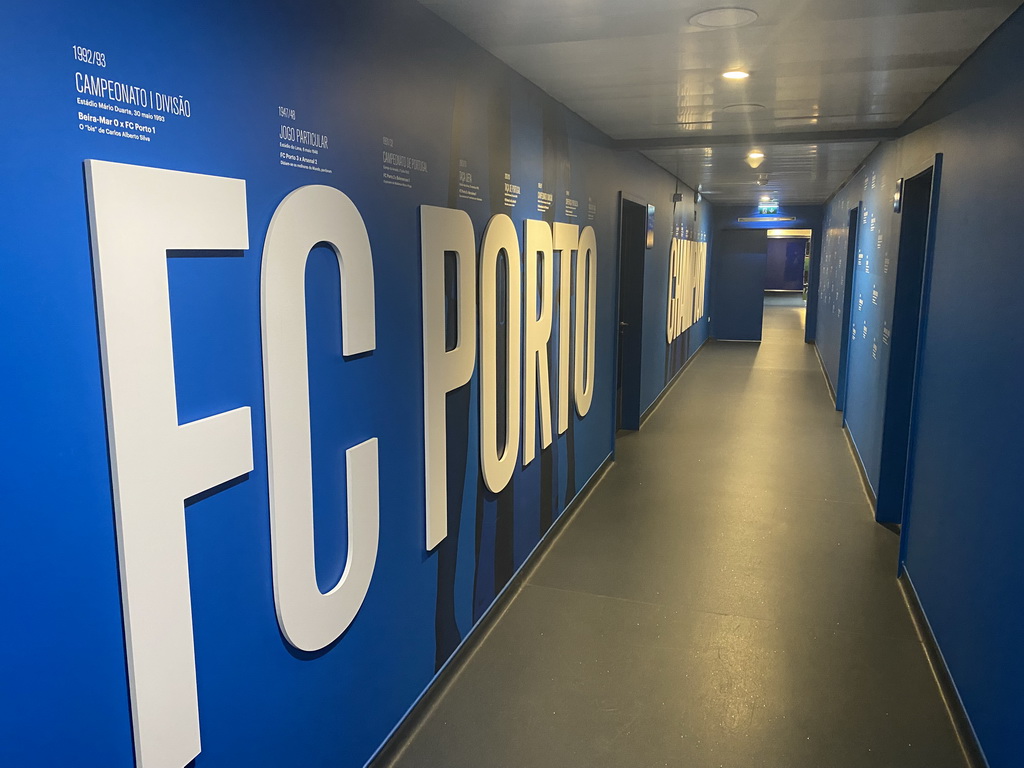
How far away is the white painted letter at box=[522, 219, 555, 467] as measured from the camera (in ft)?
12.7

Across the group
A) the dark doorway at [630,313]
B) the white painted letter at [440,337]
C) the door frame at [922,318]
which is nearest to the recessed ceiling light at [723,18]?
the white painted letter at [440,337]

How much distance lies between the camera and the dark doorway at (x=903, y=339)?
14.7 ft

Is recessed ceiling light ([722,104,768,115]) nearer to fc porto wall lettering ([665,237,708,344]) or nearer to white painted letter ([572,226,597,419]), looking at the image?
white painted letter ([572,226,597,419])

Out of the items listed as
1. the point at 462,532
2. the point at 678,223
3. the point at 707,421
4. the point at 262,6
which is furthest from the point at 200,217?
the point at 678,223

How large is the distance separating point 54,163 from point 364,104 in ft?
3.66

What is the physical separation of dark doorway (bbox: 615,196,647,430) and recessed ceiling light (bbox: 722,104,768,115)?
7.12 feet

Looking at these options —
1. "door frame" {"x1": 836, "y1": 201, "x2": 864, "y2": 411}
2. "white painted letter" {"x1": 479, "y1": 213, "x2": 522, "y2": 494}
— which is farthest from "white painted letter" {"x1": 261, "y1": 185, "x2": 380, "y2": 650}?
"door frame" {"x1": 836, "y1": 201, "x2": 864, "y2": 411}

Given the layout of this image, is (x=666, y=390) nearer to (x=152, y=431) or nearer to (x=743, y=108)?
(x=743, y=108)

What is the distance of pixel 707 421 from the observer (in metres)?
7.70

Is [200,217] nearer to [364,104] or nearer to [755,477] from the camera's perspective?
[364,104]

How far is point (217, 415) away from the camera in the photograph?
1.73m

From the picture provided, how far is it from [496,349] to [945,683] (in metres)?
2.32

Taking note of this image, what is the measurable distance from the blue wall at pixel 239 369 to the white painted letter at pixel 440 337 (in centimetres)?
7

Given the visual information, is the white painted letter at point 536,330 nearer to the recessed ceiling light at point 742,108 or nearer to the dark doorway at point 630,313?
the recessed ceiling light at point 742,108
